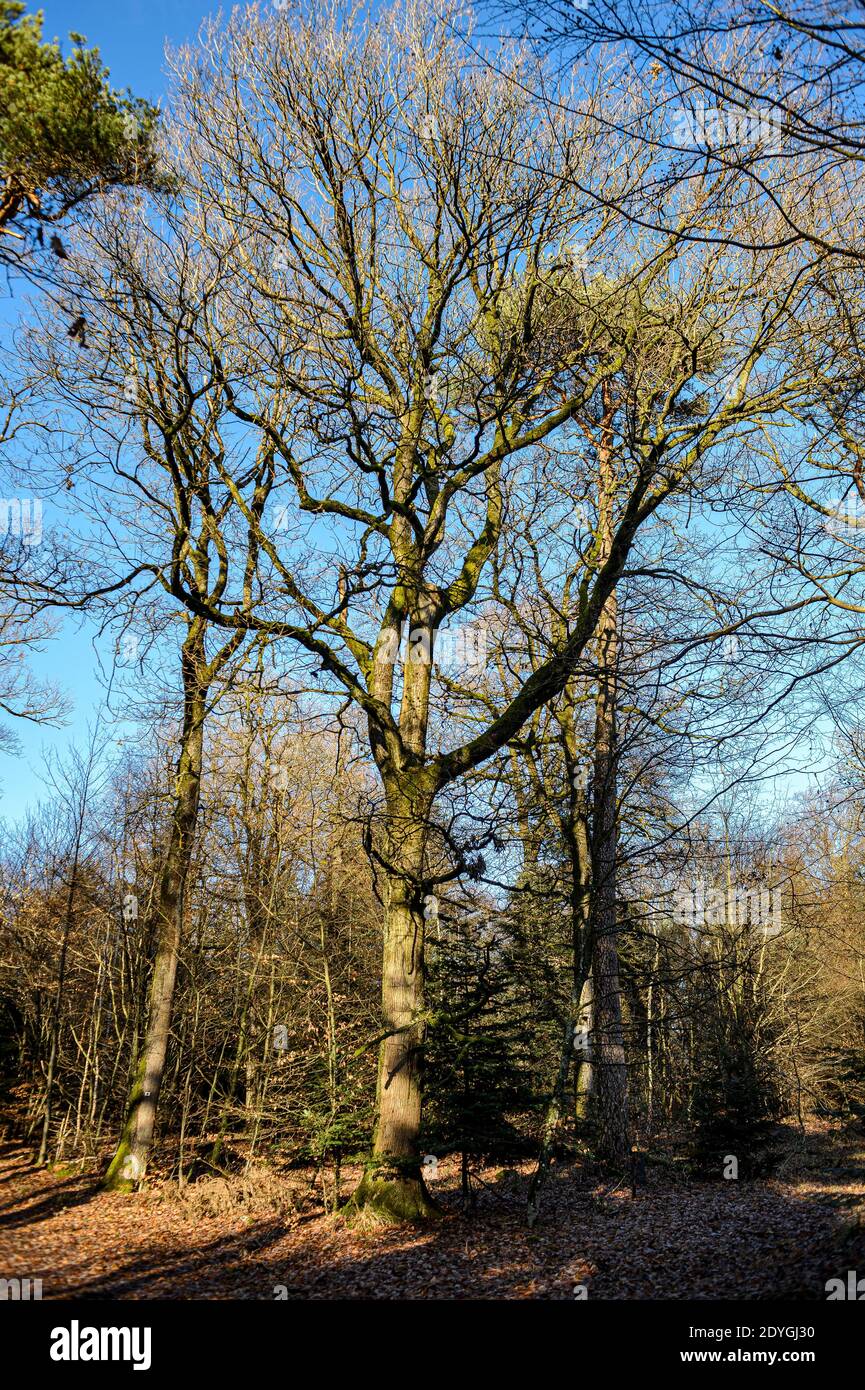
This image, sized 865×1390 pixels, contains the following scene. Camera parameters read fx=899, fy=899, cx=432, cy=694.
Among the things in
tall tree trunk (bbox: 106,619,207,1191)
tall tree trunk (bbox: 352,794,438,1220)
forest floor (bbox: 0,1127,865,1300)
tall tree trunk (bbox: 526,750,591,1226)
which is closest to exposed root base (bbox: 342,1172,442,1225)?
tall tree trunk (bbox: 352,794,438,1220)

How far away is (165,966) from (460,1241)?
560 cm

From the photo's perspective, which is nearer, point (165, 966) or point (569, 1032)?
point (569, 1032)

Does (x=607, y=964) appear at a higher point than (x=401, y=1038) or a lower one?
higher

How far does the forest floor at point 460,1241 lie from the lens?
6.65 m

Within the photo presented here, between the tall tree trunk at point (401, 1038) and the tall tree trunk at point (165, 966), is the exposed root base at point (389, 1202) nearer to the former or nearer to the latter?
the tall tree trunk at point (401, 1038)

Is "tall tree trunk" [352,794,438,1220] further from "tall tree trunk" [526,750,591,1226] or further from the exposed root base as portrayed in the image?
"tall tree trunk" [526,750,591,1226]

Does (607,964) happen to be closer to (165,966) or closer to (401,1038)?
(401,1038)

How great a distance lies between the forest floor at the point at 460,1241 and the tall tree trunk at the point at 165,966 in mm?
474

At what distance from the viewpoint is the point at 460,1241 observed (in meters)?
8.07

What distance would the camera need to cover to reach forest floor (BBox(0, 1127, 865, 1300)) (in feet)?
21.8

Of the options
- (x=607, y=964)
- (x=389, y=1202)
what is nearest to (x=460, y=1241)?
(x=389, y=1202)

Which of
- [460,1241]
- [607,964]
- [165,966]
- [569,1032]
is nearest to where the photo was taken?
[460,1241]

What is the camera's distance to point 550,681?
841cm
